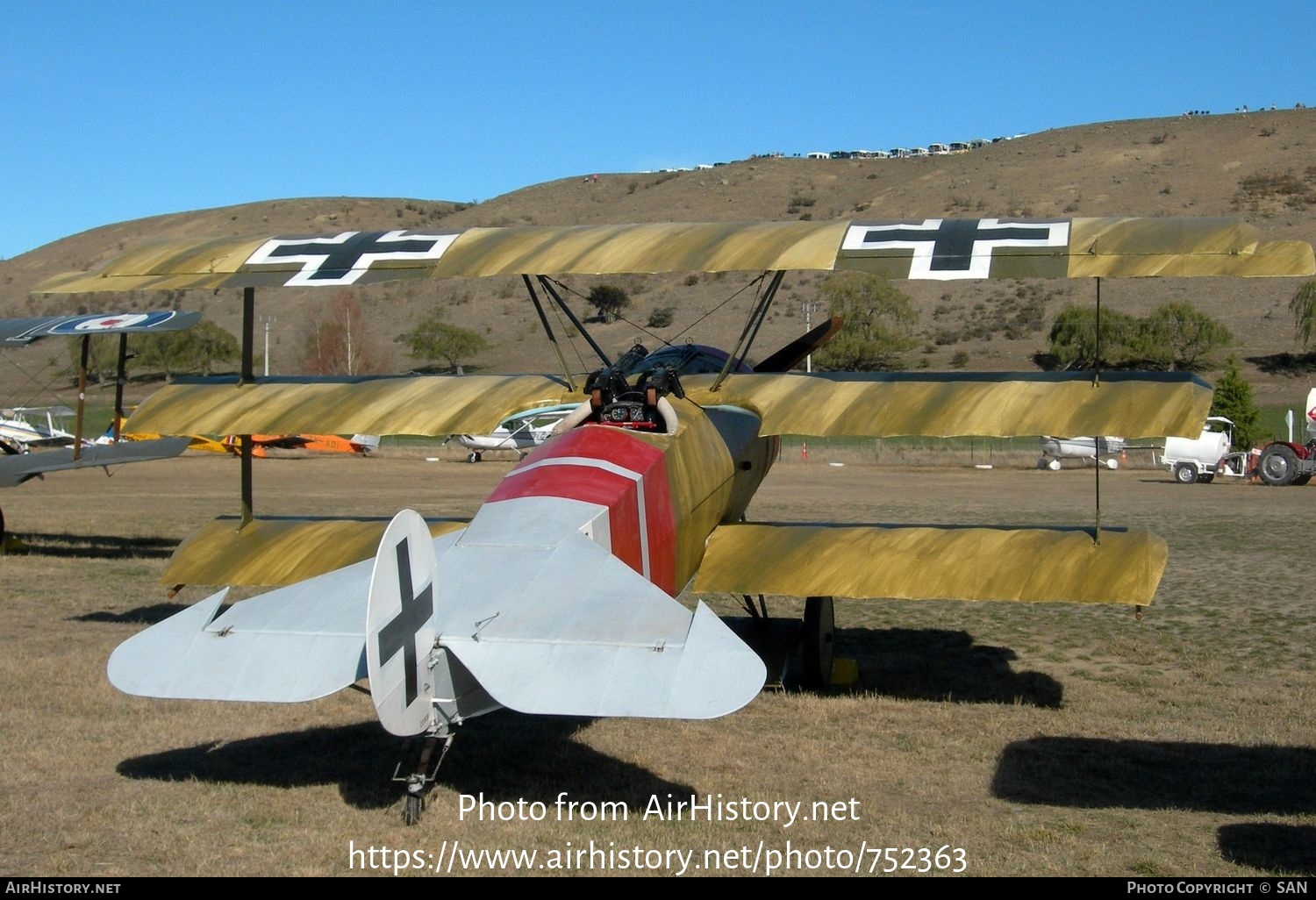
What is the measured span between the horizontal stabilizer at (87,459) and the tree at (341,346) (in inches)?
1636

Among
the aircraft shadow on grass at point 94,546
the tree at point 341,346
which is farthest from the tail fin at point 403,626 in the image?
the tree at point 341,346

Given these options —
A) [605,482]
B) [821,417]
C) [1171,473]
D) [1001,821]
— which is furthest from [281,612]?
[1171,473]

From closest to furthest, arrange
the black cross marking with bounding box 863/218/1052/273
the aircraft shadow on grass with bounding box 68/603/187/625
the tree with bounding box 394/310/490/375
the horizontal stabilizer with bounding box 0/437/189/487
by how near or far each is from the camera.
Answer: the black cross marking with bounding box 863/218/1052/273, the aircraft shadow on grass with bounding box 68/603/187/625, the horizontal stabilizer with bounding box 0/437/189/487, the tree with bounding box 394/310/490/375

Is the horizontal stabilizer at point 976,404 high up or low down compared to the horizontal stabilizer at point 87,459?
up

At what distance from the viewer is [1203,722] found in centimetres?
694

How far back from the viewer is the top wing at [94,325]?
41.3 feet

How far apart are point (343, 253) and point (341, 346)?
55.1 meters

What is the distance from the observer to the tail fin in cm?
416

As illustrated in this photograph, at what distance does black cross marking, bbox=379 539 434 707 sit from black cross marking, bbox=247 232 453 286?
12.7 feet

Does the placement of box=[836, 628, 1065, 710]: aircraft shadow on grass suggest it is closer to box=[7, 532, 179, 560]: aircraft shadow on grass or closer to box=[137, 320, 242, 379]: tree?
box=[7, 532, 179, 560]: aircraft shadow on grass

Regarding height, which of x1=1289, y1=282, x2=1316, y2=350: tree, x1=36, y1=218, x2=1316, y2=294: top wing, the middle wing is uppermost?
x1=1289, y1=282, x2=1316, y2=350: tree

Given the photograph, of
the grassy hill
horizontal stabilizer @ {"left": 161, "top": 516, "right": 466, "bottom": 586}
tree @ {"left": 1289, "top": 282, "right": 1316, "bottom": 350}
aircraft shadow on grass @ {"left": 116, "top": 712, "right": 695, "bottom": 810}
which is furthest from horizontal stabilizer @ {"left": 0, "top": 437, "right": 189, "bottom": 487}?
tree @ {"left": 1289, "top": 282, "right": 1316, "bottom": 350}

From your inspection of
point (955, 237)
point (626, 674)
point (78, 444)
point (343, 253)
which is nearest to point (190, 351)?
point (78, 444)

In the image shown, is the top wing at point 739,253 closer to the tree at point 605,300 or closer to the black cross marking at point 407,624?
the tree at point 605,300
